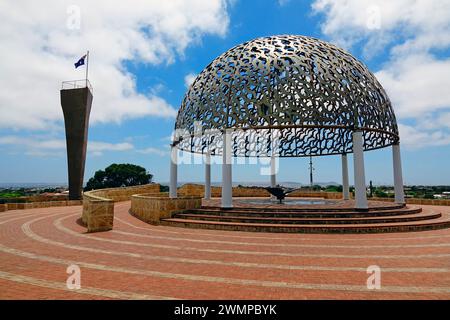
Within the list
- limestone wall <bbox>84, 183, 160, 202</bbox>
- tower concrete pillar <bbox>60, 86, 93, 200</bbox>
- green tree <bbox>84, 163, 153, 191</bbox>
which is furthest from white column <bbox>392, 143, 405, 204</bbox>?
green tree <bbox>84, 163, 153, 191</bbox>

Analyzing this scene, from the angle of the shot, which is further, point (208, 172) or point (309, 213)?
point (208, 172)

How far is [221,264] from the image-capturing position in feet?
26.6

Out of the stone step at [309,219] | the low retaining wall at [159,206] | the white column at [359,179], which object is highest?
the white column at [359,179]

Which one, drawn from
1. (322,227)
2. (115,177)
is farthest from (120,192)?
(115,177)

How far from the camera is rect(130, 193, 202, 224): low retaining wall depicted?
618 inches

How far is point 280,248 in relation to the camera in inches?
399

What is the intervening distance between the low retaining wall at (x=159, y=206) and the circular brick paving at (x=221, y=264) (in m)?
2.58

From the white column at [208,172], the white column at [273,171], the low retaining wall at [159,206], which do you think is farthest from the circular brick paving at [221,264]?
the white column at [273,171]

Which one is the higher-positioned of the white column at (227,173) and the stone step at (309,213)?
the white column at (227,173)

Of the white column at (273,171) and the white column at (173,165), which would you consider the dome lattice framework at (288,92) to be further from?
the white column at (273,171)

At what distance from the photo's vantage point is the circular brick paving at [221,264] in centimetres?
598

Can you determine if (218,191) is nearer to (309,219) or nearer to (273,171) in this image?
(273,171)

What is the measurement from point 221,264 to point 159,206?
8385mm
